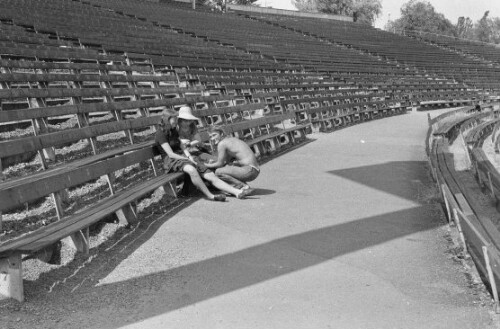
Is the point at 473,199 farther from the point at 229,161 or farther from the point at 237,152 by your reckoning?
the point at 229,161

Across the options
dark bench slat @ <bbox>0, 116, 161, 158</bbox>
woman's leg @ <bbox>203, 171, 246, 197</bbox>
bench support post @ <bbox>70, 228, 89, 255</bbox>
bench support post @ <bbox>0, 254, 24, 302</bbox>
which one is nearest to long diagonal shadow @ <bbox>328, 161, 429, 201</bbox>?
woman's leg @ <bbox>203, 171, 246, 197</bbox>

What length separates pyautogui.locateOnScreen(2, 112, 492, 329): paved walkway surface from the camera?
361cm

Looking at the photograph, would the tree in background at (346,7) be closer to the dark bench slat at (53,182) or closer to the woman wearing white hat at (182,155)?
the woman wearing white hat at (182,155)

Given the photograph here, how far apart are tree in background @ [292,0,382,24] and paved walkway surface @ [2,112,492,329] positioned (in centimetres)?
6861

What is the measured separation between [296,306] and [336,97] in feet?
49.6

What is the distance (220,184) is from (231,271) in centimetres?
277

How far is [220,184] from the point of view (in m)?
7.19

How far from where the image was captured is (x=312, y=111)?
51.6 ft

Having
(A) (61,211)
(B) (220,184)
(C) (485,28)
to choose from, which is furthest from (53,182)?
(C) (485,28)

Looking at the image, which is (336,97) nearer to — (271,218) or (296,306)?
(271,218)

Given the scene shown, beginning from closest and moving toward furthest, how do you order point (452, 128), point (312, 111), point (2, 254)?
1. point (2, 254)
2. point (452, 128)
3. point (312, 111)

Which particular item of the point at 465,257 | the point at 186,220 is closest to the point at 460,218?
the point at 465,257

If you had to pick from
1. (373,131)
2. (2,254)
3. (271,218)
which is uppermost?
(2,254)

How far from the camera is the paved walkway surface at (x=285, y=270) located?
3.61 m
